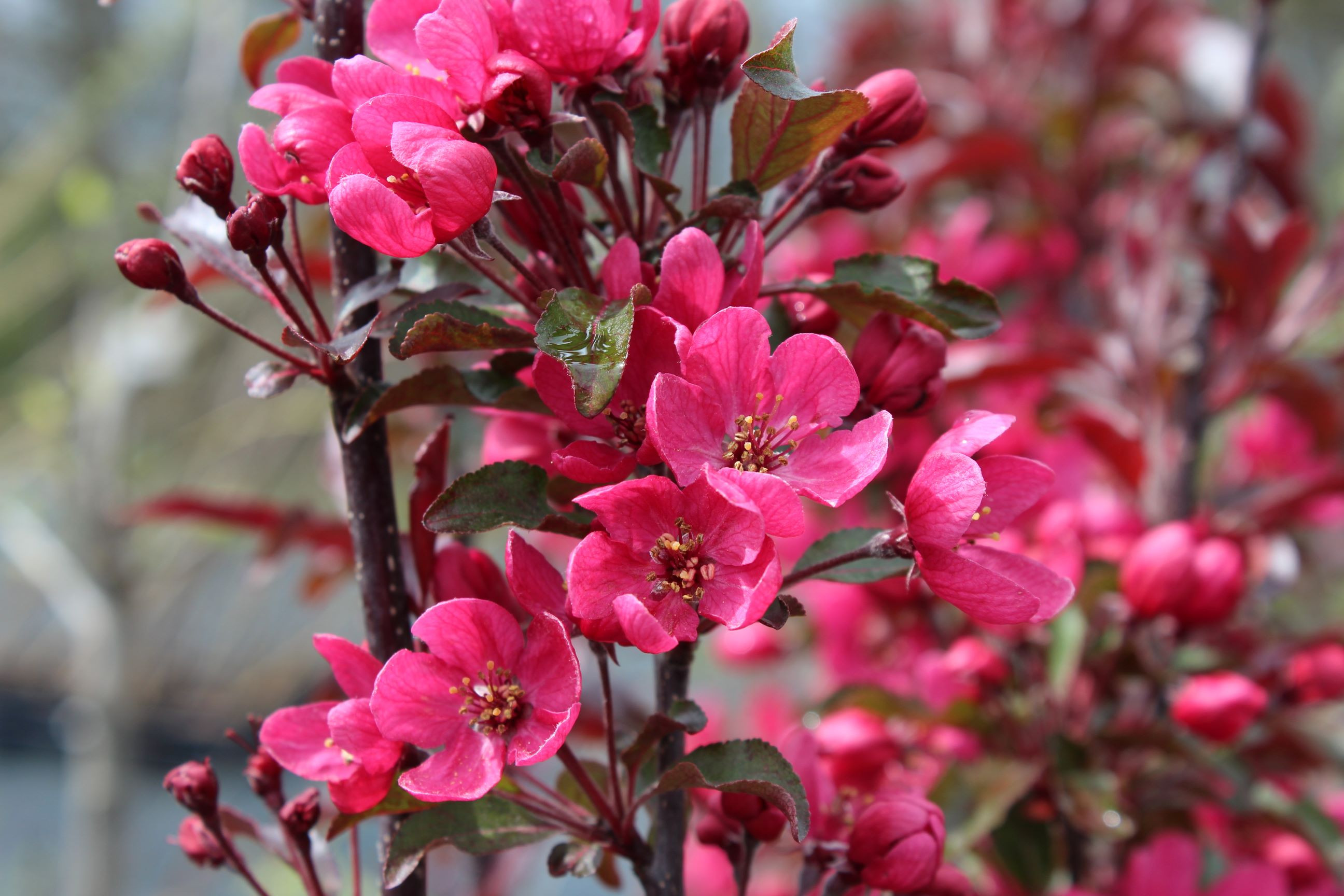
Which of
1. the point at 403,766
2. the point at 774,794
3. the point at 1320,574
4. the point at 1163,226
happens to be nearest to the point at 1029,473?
the point at 774,794

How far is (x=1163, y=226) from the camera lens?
62.0 inches

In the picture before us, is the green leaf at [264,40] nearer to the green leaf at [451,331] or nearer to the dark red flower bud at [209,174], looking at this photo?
the dark red flower bud at [209,174]

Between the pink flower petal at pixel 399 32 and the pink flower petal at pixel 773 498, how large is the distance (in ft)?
1.19

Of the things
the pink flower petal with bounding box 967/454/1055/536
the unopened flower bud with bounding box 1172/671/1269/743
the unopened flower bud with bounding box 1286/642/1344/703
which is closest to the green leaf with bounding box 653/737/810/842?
the pink flower petal with bounding box 967/454/1055/536

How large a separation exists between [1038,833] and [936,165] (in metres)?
1.20

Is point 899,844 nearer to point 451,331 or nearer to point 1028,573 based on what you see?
point 1028,573

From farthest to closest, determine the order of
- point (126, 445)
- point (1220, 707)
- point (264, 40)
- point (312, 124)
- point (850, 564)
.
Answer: point (126, 445) → point (1220, 707) → point (264, 40) → point (850, 564) → point (312, 124)

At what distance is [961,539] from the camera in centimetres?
57

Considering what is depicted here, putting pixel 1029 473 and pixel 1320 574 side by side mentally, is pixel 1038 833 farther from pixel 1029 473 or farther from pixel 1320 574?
pixel 1320 574

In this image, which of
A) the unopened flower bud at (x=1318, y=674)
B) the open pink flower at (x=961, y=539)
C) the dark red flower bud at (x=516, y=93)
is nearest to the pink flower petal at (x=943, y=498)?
the open pink flower at (x=961, y=539)

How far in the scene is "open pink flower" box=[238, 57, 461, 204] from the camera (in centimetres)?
58

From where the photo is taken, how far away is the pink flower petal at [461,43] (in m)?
0.56

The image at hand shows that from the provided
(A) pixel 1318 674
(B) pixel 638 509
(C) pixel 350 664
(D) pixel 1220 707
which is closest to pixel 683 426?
(B) pixel 638 509

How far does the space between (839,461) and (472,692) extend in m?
0.26
